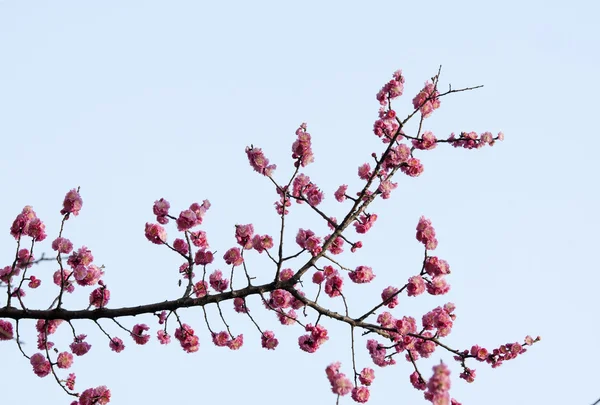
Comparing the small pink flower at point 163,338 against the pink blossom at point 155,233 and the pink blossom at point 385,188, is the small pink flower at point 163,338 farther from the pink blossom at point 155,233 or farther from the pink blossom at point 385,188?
the pink blossom at point 385,188

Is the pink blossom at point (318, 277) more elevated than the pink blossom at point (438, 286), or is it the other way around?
the pink blossom at point (318, 277)

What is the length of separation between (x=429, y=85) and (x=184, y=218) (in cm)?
317

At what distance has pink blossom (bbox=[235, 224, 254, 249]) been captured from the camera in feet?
22.8

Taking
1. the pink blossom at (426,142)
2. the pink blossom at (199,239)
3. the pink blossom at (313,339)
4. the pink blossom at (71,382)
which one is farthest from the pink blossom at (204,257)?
the pink blossom at (426,142)

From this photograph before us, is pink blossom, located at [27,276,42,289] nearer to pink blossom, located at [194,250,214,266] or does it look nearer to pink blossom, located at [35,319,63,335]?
pink blossom, located at [35,319,63,335]

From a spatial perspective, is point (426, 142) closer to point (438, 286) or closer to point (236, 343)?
point (438, 286)

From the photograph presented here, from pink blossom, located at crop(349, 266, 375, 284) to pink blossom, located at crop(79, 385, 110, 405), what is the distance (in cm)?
283

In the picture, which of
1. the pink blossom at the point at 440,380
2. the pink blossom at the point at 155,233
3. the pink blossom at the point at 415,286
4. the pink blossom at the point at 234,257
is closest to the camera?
the pink blossom at the point at 440,380

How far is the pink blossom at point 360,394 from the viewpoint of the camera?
621 cm

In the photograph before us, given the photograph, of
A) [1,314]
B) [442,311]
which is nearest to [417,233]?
[442,311]

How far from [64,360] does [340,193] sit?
356 centimetres

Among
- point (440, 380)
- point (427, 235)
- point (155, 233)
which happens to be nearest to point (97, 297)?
point (155, 233)

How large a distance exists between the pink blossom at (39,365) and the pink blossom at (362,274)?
138 inches

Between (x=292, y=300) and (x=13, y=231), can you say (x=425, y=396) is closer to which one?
(x=292, y=300)
